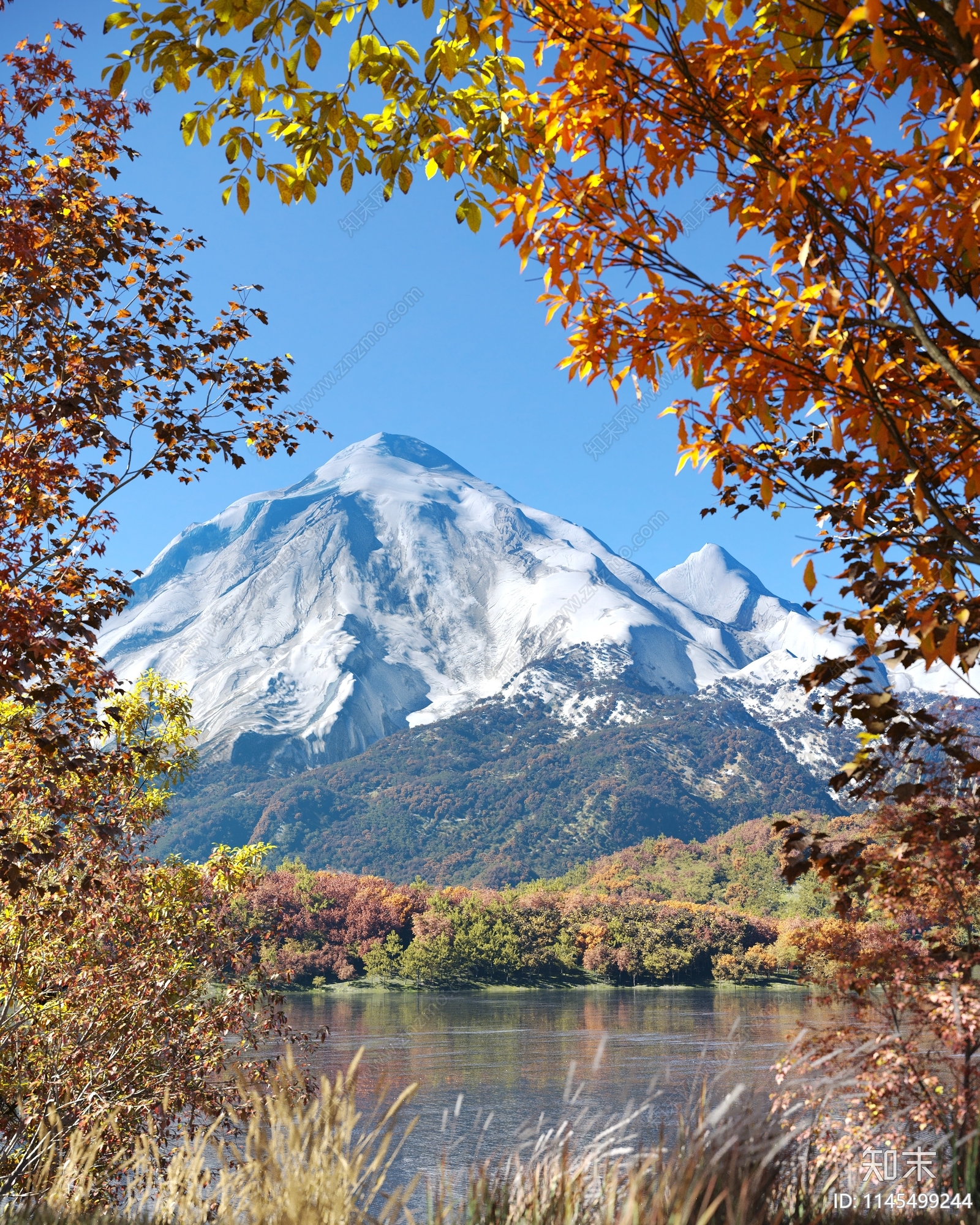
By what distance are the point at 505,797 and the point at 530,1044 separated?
98118 mm

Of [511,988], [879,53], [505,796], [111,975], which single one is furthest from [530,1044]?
[505,796]

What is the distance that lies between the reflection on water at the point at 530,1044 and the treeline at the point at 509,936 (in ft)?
8.32

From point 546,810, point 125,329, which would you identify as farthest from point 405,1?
point 546,810

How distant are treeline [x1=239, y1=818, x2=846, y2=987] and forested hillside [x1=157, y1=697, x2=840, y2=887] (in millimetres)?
45533

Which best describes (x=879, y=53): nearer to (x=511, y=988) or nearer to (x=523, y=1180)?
(x=523, y=1180)

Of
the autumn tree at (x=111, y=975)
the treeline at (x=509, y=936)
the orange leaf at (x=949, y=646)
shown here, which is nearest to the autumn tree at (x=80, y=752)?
the autumn tree at (x=111, y=975)

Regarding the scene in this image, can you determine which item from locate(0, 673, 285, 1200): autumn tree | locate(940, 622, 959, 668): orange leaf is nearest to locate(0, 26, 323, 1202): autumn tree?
locate(0, 673, 285, 1200): autumn tree

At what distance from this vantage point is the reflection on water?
20844 mm

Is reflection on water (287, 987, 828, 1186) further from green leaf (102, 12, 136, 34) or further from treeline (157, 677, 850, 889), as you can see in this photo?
treeline (157, 677, 850, 889)

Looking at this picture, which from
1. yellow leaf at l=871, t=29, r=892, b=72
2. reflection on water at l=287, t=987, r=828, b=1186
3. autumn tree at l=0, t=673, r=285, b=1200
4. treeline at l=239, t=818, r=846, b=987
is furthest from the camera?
treeline at l=239, t=818, r=846, b=987

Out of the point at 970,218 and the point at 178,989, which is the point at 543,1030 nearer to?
the point at 178,989

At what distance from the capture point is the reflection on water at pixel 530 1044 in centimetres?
2084

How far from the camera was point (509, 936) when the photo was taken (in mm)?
57531

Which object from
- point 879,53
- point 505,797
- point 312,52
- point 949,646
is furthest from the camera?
point 505,797
